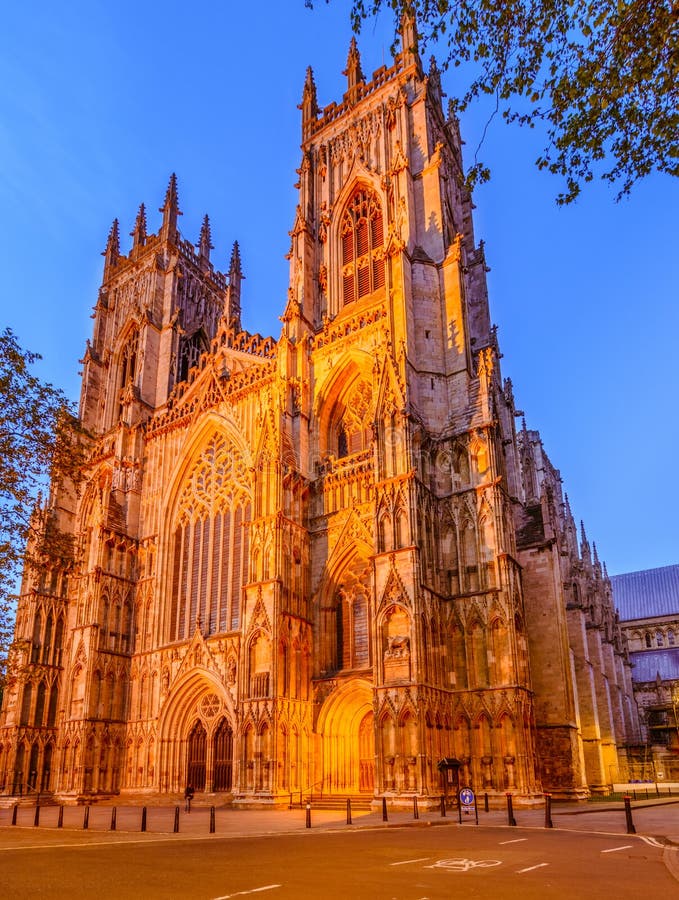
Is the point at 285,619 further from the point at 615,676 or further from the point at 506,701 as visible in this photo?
the point at 615,676

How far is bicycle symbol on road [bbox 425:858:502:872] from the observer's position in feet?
31.2

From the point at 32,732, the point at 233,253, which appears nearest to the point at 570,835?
the point at 32,732

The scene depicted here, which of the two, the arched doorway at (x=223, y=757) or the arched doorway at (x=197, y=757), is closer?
the arched doorway at (x=223, y=757)

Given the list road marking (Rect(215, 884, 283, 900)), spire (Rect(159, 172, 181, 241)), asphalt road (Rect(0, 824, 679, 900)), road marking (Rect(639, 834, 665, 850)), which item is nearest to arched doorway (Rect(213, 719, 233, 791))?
asphalt road (Rect(0, 824, 679, 900))

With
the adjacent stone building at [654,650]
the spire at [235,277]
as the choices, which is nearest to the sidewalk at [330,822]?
the adjacent stone building at [654,650]

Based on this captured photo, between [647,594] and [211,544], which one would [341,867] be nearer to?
[211,544]

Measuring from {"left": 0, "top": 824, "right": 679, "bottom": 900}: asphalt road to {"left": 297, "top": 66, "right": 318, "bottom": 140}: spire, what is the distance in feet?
127

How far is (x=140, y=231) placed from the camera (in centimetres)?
4959

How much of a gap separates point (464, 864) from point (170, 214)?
147 feet

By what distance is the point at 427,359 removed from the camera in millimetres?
30109

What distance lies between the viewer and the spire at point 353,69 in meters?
41.4

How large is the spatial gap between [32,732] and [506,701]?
23938 mm

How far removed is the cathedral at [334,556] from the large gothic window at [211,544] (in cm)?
13

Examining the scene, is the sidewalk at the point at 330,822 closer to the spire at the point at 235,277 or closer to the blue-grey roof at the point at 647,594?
the spire at the point at 235,277
